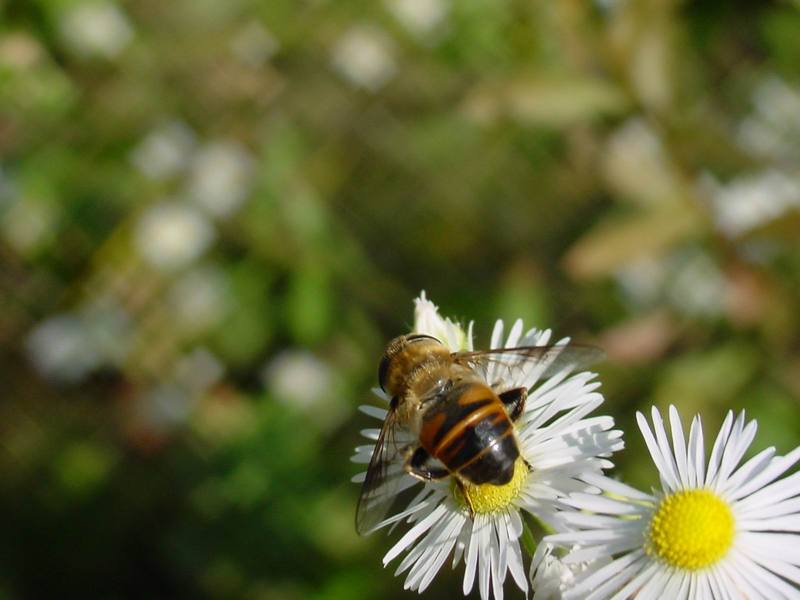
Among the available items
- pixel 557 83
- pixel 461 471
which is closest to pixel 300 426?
pixel 557 83

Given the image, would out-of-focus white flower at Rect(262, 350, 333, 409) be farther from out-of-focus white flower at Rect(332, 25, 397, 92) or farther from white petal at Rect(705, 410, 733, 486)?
white petal at Rect(705, 410, 733, 486)

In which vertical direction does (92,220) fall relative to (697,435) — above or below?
above

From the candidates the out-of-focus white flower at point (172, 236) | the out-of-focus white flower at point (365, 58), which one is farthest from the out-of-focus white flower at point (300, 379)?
the out-of-focus white flower at point (365, 58)

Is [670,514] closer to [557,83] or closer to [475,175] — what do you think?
[557,83]

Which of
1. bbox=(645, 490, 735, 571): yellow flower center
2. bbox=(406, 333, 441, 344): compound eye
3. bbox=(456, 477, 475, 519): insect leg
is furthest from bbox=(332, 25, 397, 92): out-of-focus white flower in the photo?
bbox=(645, 490, 735, 571): yellow flower center

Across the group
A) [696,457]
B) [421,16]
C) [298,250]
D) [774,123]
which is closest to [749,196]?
[774,123]

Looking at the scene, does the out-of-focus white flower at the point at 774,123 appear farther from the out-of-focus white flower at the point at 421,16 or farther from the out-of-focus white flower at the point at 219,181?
the out-of-focus white flower at the point at 219,181
